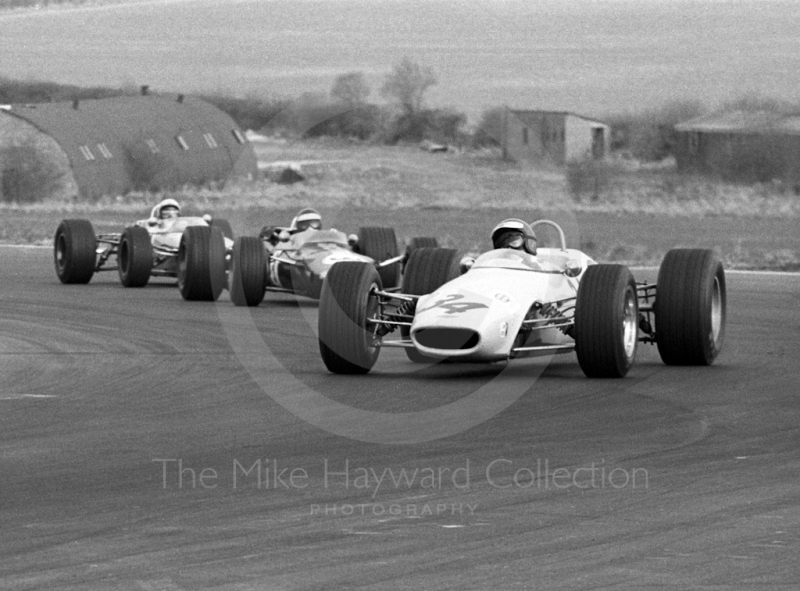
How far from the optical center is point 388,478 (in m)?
9.13

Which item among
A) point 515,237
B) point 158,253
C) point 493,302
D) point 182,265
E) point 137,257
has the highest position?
point 515,237

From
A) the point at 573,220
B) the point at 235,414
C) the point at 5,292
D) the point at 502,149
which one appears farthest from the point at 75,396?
the point at 502,149

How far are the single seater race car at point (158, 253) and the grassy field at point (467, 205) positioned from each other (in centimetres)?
1169

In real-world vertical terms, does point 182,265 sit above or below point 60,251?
above

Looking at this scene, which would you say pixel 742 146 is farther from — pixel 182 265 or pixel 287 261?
pixel 287 261

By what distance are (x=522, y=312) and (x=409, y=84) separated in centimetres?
6358

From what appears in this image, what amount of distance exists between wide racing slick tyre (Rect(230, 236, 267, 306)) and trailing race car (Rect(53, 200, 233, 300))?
1101 mm

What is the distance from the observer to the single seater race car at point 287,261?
21219mm

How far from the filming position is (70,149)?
253ft

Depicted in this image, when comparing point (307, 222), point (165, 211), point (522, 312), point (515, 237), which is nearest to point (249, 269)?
point (307, 222)

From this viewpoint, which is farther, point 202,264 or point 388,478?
point 202,264

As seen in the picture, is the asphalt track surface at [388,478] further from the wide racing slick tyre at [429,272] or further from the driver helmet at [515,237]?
the driver helmet at [515,237]

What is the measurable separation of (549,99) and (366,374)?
2531 inches

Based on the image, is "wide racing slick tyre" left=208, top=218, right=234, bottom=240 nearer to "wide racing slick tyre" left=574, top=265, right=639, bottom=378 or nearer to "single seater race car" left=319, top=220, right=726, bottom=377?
"single seater race car" left=319, top=220, right=726, bottom=377
